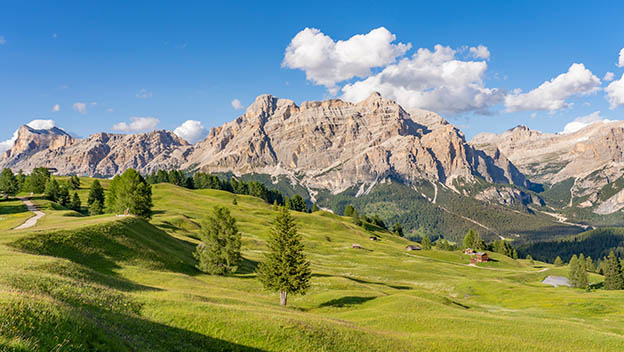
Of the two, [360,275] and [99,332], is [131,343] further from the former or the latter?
[360,275]

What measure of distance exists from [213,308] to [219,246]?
122 ft

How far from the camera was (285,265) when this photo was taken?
47094 mm

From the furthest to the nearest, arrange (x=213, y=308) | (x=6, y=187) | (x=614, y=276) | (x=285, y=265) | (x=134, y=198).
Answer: (x=6, y=187)
(x=614, y=276)
(x=134, y=198)
(x=285, y=265)
(x=213, y=308)

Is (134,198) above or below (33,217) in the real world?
above

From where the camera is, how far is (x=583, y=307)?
57469mm

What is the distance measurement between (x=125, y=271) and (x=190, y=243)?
35.4 metres

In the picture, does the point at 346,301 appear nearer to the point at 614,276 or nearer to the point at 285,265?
the point at 285,265

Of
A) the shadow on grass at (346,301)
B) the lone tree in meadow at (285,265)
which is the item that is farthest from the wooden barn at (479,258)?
the lone tree in meadow at (285,265)

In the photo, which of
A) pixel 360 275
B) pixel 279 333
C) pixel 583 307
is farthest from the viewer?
pixel 360 275

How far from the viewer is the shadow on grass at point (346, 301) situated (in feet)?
160

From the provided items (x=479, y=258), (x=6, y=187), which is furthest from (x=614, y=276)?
(x=6, y=187)

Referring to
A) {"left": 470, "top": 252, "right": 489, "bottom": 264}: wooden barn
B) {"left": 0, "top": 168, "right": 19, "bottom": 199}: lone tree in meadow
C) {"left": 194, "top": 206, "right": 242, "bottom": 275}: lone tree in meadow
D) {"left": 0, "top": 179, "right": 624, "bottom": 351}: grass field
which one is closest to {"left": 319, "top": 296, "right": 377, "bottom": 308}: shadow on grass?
{"left": 0, "top": 179, "right": 624, "bottom": 351}: grass field

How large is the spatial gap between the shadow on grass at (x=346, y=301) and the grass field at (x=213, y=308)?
5.9 inches

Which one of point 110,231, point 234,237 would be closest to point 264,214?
point 234,237
